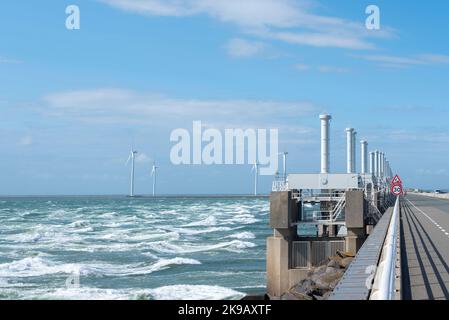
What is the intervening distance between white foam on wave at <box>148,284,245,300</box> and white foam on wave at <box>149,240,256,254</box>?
18.3 metres

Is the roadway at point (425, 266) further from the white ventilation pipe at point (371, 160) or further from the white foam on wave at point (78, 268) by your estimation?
the white ventilation pipe at point (371, 160)

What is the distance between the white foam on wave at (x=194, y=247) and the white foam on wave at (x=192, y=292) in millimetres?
18302

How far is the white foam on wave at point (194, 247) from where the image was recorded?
168 feet

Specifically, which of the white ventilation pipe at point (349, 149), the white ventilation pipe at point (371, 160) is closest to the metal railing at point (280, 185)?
the white ventilation pipe at point (349, 149)

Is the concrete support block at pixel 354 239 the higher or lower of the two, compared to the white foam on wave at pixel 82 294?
higher

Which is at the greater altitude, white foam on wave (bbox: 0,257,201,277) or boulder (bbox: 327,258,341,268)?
boulder (bbox: 327,258,341,268)

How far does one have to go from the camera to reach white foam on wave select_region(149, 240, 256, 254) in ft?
168

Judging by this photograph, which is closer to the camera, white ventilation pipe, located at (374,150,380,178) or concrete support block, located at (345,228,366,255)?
concrete support block, located at (345,228,366,255)

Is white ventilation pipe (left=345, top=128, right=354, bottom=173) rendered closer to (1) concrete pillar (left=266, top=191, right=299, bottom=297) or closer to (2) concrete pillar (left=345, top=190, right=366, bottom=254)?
(2) concrete pillar (left=345, top=190, right=366, bottom=254)

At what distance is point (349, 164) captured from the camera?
5169 centimetres

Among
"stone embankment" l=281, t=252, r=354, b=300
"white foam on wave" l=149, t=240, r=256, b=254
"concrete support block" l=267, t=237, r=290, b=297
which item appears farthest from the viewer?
"white foam on wave" l=149, t=240, r=256, b=254

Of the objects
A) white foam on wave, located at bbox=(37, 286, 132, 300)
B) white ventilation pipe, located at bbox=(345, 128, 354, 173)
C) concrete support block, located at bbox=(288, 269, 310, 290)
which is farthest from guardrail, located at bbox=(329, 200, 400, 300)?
white ventilation pipe, located at bbox=(345, 128, 354, 173)
